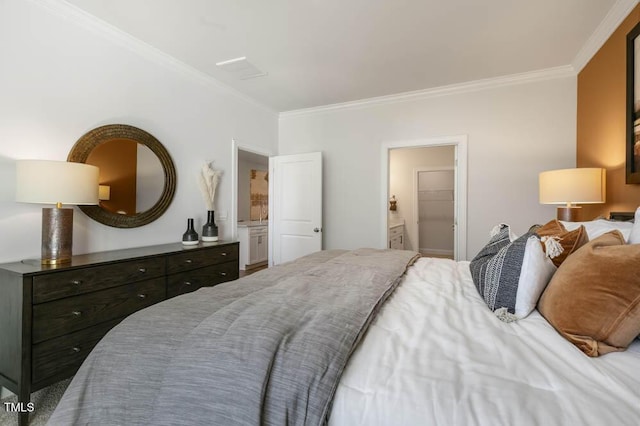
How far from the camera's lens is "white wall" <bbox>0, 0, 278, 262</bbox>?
1.94 metres

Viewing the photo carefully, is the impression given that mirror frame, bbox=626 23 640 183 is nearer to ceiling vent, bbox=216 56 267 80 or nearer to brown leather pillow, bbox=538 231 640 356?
brown leather pillow, bbox=538 231 640 356

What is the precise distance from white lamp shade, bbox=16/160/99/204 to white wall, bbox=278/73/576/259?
117 inches

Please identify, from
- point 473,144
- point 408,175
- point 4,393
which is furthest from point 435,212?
point 4,393

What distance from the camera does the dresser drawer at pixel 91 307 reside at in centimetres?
167

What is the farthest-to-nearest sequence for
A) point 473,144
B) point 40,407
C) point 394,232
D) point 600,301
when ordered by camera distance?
point 394,232 → point 473,144 → point 40,407 → point 600,301

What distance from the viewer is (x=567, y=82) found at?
10.3ft

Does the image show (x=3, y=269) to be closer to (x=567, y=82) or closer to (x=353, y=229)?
(x=353, y=229)

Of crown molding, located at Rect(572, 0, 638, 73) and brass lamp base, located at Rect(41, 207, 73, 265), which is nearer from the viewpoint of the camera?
brass lamp base, located at Rect(41, 207, 73, 265)

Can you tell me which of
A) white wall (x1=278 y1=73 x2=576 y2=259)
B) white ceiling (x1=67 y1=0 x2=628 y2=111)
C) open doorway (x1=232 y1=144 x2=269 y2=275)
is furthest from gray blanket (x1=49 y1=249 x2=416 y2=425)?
open doorway (x1=232 y1=144 x2=269 y2=275)

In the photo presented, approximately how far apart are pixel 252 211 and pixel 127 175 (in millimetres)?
4091

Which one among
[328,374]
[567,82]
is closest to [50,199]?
[328,374]

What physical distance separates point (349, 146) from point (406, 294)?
301 centimetres

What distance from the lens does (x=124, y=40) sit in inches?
100

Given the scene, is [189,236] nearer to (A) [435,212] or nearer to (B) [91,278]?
(B) [91,278]
